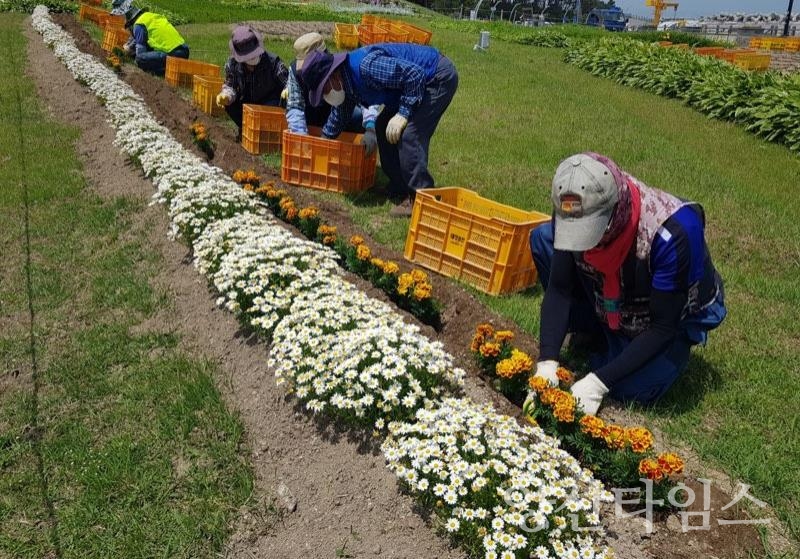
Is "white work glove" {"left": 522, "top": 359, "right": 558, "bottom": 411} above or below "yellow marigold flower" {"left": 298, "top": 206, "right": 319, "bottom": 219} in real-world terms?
below

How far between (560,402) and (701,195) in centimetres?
515

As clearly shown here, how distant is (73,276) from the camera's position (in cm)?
491

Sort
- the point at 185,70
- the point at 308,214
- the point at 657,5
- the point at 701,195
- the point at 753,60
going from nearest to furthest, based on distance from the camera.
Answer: the point at 308,214 < the point at 701,195 < the point at 185,70 < the point at 753,60 < the point at 657,5

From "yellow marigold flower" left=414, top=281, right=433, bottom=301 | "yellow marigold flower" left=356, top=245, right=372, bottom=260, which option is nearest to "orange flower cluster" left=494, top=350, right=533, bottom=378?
"yellow marigold flower" left=414, top=281, right=433, bottom=301

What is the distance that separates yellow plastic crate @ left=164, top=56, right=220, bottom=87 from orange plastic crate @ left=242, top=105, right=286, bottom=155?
3.89 metres

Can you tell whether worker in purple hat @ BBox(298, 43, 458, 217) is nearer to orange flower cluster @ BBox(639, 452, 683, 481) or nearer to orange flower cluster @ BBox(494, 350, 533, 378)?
orange flower cluster @ BBox(494, 350, 533, 378)

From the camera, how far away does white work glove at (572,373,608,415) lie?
9.81 ft

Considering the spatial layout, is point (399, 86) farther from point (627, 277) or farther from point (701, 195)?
point (701, 195)

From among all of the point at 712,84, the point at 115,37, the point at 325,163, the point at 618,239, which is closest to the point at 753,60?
the point at 712,84

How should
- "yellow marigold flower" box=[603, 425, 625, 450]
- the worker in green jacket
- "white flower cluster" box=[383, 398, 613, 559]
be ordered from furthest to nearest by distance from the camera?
the worker in green jacket
"yellow marigold flower" box=[603, 425, 625, 450]
"white flower cluster" box=[383, 398, 613, 559]

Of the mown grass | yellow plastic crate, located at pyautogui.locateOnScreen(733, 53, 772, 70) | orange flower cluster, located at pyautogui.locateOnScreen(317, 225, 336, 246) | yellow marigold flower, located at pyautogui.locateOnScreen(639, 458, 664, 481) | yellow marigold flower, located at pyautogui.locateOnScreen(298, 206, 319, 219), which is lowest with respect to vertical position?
the mown grass

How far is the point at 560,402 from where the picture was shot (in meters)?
2.74

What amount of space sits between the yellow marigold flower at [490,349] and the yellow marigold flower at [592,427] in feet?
2.22

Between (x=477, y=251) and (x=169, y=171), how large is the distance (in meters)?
3.17
